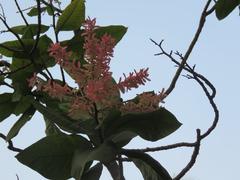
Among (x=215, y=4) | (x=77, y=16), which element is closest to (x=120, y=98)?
(x=77, y=16)

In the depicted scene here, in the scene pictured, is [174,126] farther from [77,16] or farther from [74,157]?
[77,16]

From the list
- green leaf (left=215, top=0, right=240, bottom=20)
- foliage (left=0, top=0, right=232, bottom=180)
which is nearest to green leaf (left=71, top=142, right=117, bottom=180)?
foliage (left=0, top=0, right=232, bottom=180)

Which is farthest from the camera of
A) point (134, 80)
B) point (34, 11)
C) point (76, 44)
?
point (34, 11)

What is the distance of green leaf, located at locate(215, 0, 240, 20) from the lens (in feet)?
4.43

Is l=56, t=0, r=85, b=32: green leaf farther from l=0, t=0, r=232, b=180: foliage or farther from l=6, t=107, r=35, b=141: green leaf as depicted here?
l=6, t=107, r=35, b=141: green leaf

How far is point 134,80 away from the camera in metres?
0.86

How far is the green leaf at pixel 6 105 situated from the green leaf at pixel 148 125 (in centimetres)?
37

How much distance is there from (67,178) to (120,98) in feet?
0.75

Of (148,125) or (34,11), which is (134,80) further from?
(34,11)

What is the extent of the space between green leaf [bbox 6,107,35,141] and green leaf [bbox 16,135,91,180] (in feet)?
0.67

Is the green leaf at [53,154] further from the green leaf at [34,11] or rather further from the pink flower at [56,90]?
the green leaf at [34,11]

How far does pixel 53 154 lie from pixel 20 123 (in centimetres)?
24

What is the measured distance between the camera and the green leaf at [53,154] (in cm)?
104

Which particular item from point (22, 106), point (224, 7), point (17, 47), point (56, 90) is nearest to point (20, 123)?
point (22, 106)
